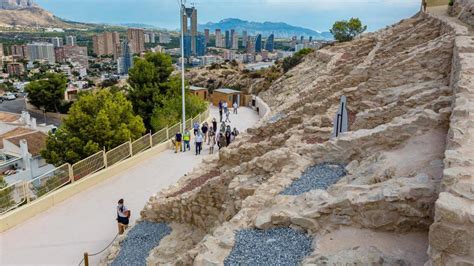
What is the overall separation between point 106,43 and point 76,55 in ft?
75.7

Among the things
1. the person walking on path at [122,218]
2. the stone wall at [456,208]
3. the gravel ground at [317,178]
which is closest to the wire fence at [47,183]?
the person walking on path at [122,218]

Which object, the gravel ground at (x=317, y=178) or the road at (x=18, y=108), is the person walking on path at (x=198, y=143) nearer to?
the gravel ground at (x=317, y=178)

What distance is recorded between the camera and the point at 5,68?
128000 millimetres

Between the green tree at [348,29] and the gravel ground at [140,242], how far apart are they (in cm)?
4745

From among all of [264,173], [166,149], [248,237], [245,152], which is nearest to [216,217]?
[264,173]

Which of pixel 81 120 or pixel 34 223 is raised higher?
pixel 81 120

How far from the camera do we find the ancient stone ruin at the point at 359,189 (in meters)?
4.87

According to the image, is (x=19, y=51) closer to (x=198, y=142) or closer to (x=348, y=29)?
(x=348, y=29)

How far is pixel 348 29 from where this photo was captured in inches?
2112

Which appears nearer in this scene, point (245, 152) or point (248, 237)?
point (248, 237)

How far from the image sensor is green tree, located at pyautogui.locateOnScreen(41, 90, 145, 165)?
19.5 meters

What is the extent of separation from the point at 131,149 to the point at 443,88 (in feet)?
43.7

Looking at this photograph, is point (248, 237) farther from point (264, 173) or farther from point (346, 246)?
point (264, 173)

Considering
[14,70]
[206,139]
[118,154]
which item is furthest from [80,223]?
[14,70]
